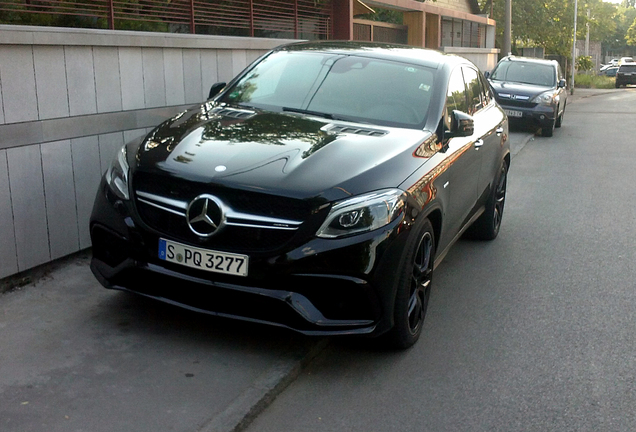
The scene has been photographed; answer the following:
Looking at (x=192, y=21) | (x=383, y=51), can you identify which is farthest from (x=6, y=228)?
(x=192, y=21)

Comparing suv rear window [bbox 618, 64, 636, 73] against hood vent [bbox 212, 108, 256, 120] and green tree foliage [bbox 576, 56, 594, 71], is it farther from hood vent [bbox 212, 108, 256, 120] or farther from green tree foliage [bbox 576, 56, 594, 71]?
hood vent [bbox 212, 108, 256, 120]

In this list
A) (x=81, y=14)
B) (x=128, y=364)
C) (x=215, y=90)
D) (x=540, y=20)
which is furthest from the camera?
(x=540, y=20)

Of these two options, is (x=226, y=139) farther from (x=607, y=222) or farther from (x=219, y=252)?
(x=607, y=222)

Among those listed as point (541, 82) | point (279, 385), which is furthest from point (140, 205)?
point (541, 82)

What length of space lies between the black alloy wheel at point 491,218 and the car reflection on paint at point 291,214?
187 cm

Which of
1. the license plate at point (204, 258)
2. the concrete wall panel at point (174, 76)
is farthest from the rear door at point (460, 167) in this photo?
the concrete wall panel at point (174, 76)

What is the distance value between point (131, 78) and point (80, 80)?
664 mm

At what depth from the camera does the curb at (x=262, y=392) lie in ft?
11.5

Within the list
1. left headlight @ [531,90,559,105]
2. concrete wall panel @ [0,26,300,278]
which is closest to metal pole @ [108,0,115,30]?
concrete wall panel @ [0,26,300,278]

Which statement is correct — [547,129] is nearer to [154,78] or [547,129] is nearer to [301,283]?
[154,78]

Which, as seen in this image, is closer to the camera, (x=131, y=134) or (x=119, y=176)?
(x=119, y=176)

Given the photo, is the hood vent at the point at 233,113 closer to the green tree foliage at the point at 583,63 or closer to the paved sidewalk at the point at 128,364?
the paved sidewalk at the point at 128,364

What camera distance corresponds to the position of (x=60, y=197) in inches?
225

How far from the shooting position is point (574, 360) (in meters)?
4.54
